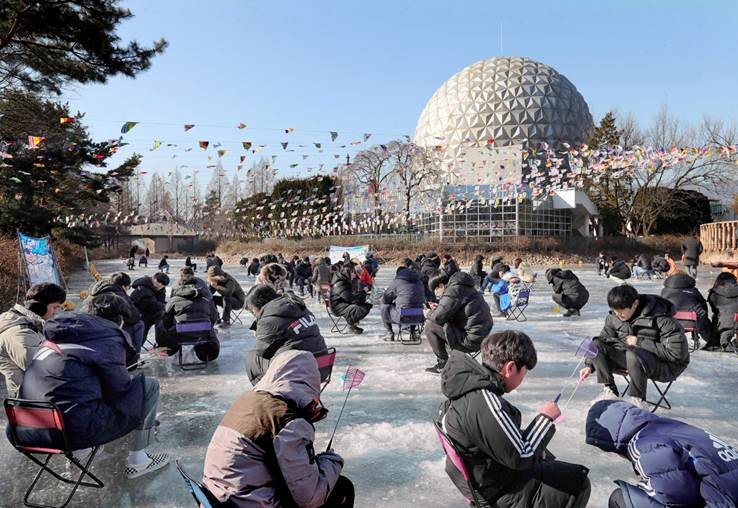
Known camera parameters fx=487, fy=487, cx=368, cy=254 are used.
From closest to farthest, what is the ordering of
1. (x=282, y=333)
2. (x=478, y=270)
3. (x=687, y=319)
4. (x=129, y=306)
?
(x=282, y=333) < (x=129, y=306) < (x=687, y=319) < (x=478, y=270)

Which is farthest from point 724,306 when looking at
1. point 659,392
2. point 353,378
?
point 353,378

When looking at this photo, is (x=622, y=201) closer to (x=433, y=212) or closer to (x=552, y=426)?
(x=433, y=212)

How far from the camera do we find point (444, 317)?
604 centimetres

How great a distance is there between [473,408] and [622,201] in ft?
135

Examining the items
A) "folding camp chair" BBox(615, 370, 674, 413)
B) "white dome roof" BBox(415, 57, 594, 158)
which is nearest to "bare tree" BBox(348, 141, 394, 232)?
"white dome roof" BBox(415, 57, 594, 158)

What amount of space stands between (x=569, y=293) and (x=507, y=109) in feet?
125

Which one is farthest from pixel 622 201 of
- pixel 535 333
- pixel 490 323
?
pixel 490 323

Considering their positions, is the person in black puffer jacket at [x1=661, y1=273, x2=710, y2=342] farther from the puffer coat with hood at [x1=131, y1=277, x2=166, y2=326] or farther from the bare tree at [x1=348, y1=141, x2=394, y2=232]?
the bare tree at [x1=348, y1=141, x2=394, y2=232]

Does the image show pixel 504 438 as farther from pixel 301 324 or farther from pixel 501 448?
pixel 301 324

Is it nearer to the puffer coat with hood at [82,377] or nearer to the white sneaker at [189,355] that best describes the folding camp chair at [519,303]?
the white sneaker at [189,355]

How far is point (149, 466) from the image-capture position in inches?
150

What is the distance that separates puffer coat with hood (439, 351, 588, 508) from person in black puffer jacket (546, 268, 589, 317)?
29.9ft

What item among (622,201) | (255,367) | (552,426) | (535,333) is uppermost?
(622,201)

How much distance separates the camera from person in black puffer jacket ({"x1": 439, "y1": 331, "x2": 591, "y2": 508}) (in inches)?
90.0
